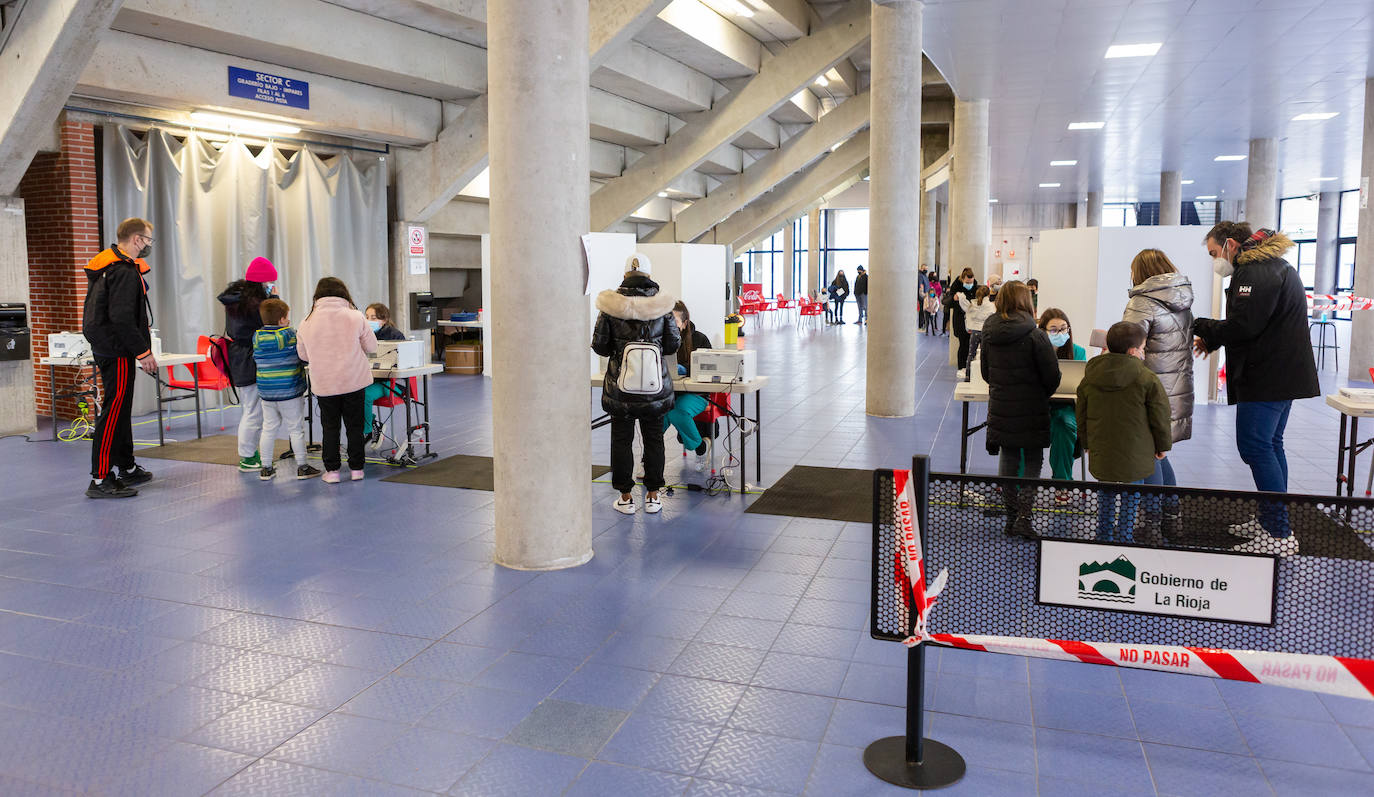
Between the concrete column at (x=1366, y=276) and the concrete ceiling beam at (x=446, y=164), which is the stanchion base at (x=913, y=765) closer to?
the concrete ceiling beam at (x=446, y=164)

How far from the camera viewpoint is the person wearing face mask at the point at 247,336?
24.3 ft

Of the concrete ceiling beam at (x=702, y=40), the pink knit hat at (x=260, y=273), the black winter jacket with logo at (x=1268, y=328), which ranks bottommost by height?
the black winter jacket with logo at (x=1268, y=328)

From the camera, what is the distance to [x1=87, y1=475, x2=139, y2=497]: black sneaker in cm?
657

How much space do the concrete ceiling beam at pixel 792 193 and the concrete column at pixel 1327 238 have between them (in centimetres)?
1337

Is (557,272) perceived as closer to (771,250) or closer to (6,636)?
(6,636)

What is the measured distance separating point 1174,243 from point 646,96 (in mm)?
Answer: 8163

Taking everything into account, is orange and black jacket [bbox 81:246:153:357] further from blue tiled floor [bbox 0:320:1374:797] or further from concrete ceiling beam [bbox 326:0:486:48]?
concrete ceiling beam [bbox 326:0:486:48]

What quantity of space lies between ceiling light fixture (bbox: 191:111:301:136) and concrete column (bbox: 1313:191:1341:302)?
26780 millimetres

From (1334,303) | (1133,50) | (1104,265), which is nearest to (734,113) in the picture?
(1133,50)

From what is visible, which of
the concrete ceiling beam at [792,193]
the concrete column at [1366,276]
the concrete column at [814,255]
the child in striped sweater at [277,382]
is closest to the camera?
the child in striped sweater at [277,382]

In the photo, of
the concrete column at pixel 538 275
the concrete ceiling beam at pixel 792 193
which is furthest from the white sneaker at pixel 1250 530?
the concrete ceiling beam at pixel 792 193

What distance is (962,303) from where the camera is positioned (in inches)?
483

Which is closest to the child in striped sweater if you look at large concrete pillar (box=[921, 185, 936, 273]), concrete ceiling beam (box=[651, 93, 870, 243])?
concrete ceiling beam (box=[651, 93, 870, 243])

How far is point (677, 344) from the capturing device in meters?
6.07
